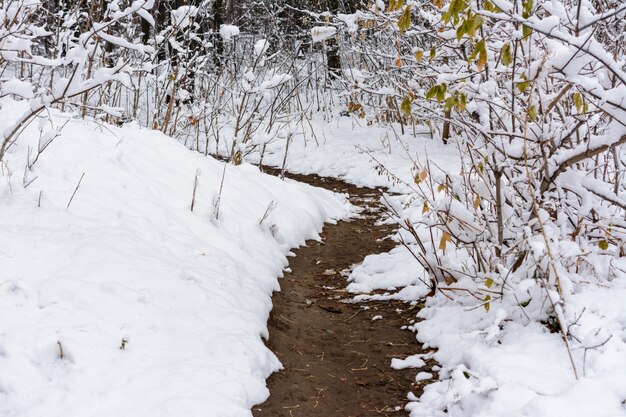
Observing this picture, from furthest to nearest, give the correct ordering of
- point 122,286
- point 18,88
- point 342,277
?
point 342,277 < point 18,88 < point 122,286

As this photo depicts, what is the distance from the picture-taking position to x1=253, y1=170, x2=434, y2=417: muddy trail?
319cm

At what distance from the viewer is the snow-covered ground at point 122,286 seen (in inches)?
104

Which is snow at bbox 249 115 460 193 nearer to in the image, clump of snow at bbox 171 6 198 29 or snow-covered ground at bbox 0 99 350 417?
clump of snow at bbox 171 6 198 29

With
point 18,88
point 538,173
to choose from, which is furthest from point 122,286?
point 538,173

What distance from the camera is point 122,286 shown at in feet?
10.9

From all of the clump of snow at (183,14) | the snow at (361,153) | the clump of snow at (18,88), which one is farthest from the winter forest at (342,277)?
the snow at (361,153)

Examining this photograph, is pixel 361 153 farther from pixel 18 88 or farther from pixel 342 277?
pixel 18 88

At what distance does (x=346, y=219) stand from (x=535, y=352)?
176 inches

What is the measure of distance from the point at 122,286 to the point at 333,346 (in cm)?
155

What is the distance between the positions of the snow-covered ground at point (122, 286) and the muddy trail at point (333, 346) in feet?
0.52

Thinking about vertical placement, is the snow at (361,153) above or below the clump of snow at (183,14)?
below

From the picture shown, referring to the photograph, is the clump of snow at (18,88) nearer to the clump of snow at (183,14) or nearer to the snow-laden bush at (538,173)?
the snow-laden bush at (538,173)

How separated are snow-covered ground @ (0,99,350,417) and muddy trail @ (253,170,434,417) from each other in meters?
0.16

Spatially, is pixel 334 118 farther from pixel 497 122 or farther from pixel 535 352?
pixel 535 352
